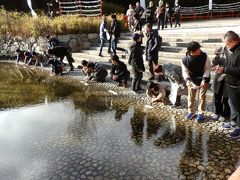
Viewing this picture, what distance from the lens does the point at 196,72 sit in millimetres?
7238

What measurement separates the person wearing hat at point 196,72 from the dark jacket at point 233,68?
2.60 feet

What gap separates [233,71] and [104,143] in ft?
9.26

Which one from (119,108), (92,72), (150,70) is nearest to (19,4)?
(92,72)

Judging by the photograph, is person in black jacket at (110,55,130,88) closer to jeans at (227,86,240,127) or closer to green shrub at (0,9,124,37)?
jeans at (227,86,240,127)

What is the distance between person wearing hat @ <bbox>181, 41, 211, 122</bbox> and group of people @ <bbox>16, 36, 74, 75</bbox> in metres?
8.10

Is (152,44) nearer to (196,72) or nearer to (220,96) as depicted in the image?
(196,72)

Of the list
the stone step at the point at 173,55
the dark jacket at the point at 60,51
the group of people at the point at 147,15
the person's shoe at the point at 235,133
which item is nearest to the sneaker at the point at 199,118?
the person's shoe at the point at 235,133

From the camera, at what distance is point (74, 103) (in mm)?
9555

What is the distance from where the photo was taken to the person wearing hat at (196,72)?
23.0ft

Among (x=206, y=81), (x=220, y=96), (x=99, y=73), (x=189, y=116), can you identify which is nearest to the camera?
(x=206, y=81)

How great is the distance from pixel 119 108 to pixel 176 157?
11.1 feet

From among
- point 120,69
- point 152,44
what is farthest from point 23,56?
point 152,44

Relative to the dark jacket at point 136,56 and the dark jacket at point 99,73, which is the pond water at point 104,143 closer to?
the dark jacket at point 136,56

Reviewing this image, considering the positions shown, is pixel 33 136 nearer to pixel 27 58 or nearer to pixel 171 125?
pixel 171 125
